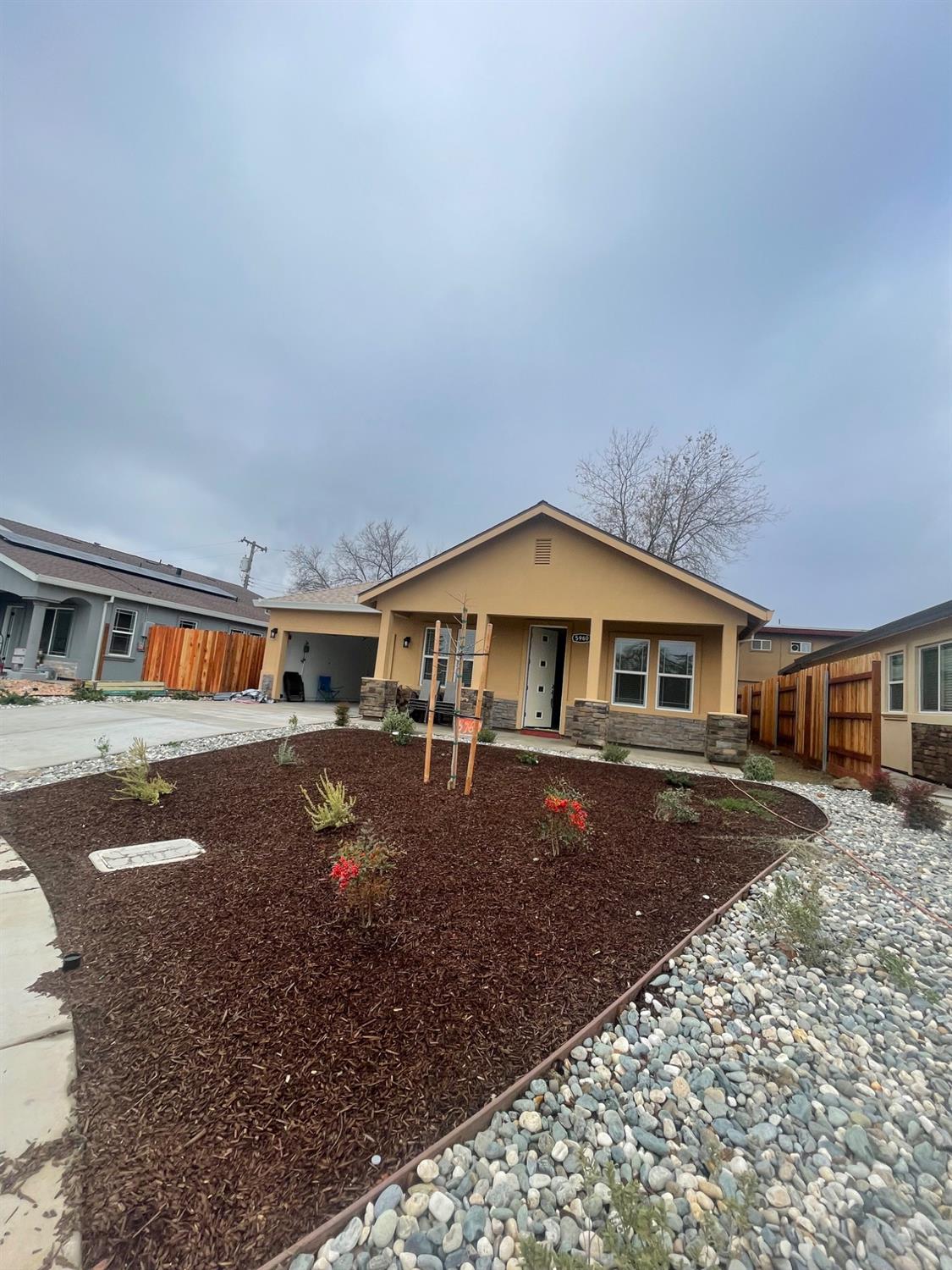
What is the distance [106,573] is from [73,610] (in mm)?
1994

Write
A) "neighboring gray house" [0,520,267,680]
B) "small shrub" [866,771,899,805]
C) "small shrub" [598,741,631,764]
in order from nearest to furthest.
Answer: "small shrub" [866,771,899,805] < "small shrub" [598,741,631,764] < "neighboring gray house" [0,520,267,680]

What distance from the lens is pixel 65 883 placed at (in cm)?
328

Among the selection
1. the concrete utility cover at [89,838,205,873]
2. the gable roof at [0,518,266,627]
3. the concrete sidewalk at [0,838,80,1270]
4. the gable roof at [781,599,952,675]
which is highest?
the gable roof at [0,518,266,627]

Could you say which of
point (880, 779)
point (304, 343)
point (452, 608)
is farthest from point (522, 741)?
point (304, 343)

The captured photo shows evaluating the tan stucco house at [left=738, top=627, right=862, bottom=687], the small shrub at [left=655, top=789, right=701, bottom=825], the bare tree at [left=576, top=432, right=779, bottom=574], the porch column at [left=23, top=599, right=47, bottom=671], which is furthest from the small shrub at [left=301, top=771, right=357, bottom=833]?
the tan stucco house at [left=738, top=627, right=862, bottom=687]

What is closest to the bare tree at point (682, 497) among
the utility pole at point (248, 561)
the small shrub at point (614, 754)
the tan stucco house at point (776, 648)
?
the tan stucco house at point (776, 648)

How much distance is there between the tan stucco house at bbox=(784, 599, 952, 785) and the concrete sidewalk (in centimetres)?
991

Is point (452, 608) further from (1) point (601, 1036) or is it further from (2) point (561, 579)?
(1) point (601, 1036)

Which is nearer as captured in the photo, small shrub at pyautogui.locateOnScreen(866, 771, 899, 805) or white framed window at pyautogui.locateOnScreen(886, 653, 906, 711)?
small shrub at pyautogui.locateOnScreen(866, 771, 899, 805)

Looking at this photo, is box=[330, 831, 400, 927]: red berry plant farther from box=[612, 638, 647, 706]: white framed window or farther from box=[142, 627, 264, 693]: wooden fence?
box=[142, 627, 264, 693]: wooden fence

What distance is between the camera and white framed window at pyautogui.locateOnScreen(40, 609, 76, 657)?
46.4ft

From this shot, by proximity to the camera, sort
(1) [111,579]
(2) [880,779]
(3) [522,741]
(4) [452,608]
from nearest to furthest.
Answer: (2) [880,779]
(3) [522,741]
(4) [452,608]
(1) [111,579]

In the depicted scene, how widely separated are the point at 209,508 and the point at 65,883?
2854 centimetres

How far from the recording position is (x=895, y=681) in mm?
9414
